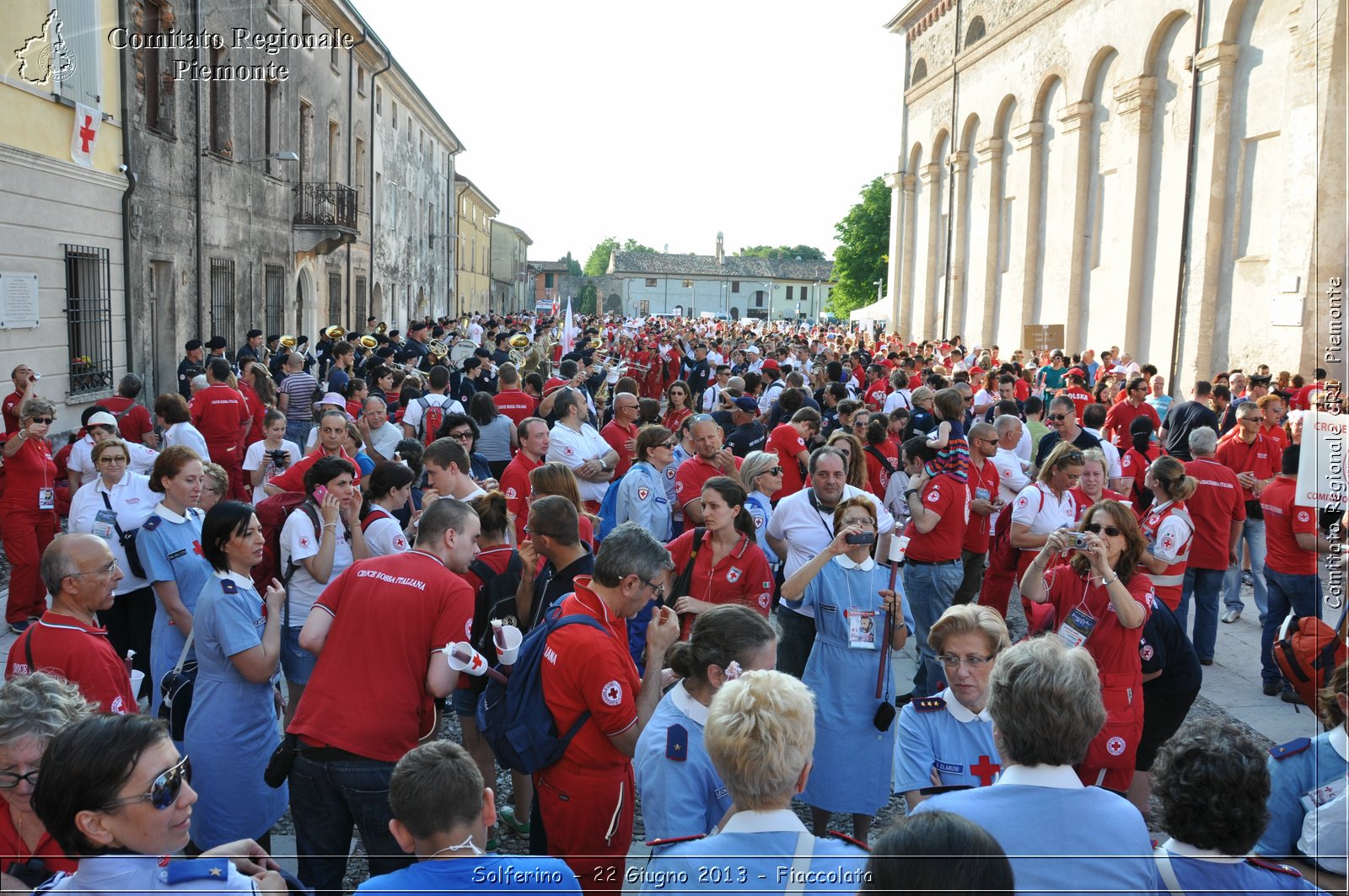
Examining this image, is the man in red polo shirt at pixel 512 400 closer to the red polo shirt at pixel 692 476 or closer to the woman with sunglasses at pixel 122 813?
the red polo shirt at pixel 692 476

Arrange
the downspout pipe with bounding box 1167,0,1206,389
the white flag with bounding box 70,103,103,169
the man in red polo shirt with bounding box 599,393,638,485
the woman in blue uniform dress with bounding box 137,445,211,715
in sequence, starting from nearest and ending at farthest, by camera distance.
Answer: the woman in blue uniform dress with bounding box 137,445,211,715
the man in red polo shirt with bounding box 599,393,638,485
the white flag with bounding box 70,103,103,169
the downspout pipe with bounding box 1167,0,1206,389

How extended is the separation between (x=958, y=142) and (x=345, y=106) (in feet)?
66.8

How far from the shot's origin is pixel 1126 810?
2633 mm

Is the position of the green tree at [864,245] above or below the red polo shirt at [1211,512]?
above

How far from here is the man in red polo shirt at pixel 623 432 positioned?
898 cm

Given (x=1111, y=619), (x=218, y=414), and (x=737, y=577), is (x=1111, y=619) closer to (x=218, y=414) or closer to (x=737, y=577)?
(x=737, y=577)

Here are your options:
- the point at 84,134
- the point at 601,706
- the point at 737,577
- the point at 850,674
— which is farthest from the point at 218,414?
the point at 601,706

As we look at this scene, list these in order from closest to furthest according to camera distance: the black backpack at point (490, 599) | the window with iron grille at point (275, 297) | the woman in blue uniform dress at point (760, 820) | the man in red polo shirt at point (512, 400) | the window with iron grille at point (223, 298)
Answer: the woman in blue uniform dress at point (760, 820)
the black backpack at point (490, 599)
the man in red polo shirt at point (512, 400)
the window with iron grille at point (223, 298)
the window with iron grille at point (275, 297)

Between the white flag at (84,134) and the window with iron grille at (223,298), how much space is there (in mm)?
5220

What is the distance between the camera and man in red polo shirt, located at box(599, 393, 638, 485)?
898 cm

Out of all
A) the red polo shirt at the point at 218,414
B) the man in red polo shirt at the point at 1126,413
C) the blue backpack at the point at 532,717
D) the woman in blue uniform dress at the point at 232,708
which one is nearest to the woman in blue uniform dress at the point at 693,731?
the blue backpack at the point at 532,717

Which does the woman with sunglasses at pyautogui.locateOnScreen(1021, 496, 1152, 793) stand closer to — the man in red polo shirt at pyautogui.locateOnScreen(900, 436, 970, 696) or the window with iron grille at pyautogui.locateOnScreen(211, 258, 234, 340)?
the man in red polo shirt at pyautogui.locateOnScreen(900, 436, 970, 696)

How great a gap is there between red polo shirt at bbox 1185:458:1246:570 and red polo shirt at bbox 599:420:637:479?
15.1 feet

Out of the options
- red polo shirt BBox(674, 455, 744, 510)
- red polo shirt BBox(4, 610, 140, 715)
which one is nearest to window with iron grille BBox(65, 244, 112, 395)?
red polo shirt BBox(674, 455, 744, 510)
